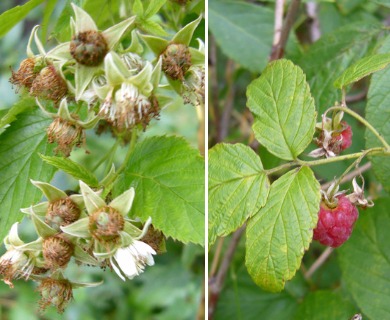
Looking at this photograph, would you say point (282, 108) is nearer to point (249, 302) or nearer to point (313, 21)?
point (249, 302)

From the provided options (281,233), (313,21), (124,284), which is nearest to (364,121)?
(281,233)

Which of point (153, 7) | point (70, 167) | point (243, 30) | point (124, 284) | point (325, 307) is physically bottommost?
point (124, 284)

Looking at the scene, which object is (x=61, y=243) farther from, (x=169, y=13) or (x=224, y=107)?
(x=224, y=107)

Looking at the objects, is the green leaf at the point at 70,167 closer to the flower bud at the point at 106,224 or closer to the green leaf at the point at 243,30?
the flower bud at the point at 106,224

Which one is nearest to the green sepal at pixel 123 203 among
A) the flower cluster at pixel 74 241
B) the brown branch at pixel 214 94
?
the flower cluster at pixel 74 241

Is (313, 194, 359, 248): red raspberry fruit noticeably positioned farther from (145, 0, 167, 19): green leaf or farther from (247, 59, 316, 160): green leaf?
(145, 0, 167, 19): green leaf

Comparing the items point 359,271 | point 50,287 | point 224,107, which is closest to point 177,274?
point 224,107
